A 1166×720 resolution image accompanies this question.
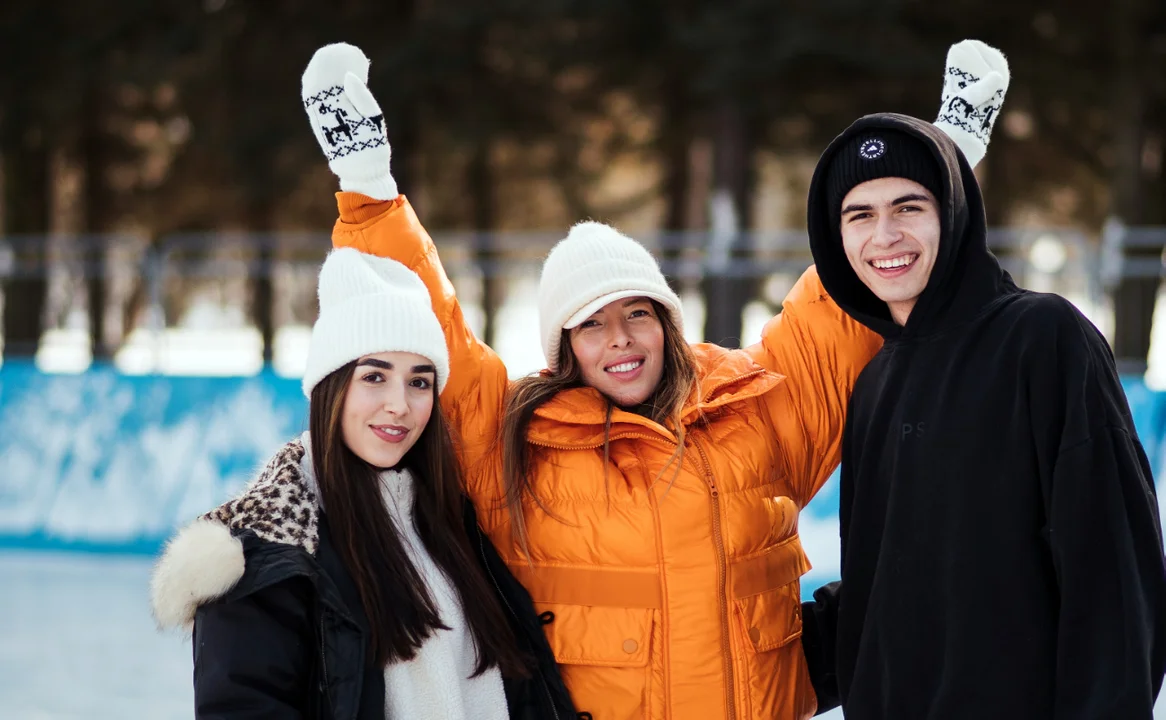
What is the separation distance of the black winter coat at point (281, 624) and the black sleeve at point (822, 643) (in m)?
1.23

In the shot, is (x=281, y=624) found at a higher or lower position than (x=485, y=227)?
lower

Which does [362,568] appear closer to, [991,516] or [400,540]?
[400,540]

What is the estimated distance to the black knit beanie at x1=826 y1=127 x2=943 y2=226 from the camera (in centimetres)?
284

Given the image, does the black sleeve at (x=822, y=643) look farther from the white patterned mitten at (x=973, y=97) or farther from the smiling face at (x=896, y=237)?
the white patterned mitten at (x=973, y=97)

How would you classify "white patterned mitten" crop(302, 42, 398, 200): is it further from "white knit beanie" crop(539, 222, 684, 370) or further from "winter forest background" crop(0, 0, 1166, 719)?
"winter forest background" crop(0, 0, 1166, 719)

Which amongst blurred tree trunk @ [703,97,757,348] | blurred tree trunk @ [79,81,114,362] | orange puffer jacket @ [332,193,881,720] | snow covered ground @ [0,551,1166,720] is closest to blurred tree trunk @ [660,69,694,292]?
blurred tree trunk @ [703,97,757,348]

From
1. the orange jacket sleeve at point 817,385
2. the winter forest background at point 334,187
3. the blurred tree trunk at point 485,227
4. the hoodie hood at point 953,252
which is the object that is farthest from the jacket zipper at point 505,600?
the blurred tree trunk at point 485,227

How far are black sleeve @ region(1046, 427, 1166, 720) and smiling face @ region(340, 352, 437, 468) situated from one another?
1.48m

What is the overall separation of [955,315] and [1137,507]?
57 cm

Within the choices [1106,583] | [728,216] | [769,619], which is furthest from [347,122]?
[728,216]

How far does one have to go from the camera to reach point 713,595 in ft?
10.1

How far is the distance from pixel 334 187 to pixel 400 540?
641 inches

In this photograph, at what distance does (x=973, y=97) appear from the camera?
11.4 feet

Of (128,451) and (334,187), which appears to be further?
(334,187)
